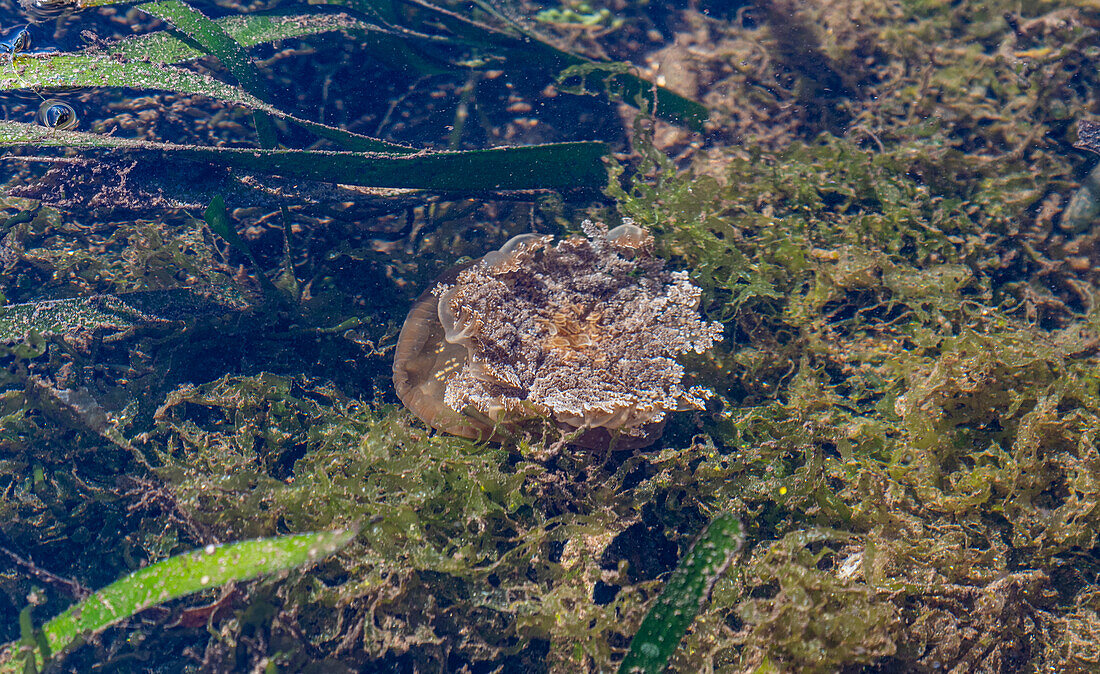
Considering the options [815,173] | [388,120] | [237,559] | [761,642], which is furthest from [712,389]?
[388,120]

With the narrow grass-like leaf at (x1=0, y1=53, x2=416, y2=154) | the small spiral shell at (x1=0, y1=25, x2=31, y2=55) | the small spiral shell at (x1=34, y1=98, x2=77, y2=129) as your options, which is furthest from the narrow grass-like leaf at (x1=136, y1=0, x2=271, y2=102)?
the small spiral shell at (x1=34, y1=98, x2=77, y2=129)

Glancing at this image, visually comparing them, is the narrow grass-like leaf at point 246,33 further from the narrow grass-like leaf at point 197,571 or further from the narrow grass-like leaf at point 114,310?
the narrow grass-like leaf at point 197,571

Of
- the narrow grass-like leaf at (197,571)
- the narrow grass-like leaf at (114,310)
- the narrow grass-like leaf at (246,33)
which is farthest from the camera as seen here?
the narrow grass-like leaf at (246,33)

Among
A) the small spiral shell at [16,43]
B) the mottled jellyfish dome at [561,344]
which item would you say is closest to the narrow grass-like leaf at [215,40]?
the small spiral shell at [16,43]

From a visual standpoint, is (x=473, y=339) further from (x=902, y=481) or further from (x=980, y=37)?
(x=980, y=37)

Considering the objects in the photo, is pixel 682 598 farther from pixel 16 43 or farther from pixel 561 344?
pixel 16 43

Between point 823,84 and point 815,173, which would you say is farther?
point 823,84
